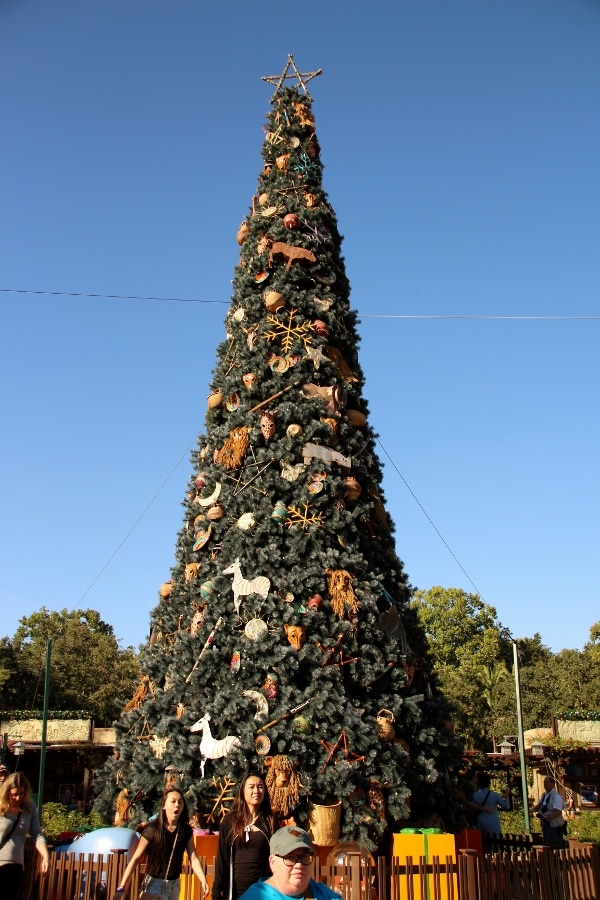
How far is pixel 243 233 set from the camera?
11.2 meters

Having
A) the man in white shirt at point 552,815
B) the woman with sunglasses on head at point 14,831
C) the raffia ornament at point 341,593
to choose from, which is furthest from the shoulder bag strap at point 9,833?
the man in white shirt at point 552,815

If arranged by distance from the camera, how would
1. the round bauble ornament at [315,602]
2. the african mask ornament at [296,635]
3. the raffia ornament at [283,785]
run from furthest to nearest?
the round bauble ornament at [315,602]
the african mask ornament at [296,635]
the raffia ornament at [283,785]

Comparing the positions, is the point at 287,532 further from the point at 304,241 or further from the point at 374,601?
the point at 304,241

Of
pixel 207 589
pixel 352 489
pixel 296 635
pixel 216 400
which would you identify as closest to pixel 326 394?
pixel 352 489

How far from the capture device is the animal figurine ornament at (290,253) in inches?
400

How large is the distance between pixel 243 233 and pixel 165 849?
8.46 metres

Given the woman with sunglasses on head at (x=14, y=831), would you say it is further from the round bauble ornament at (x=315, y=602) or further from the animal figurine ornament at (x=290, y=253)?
the animal figurine ornament at (x=290, y=253)

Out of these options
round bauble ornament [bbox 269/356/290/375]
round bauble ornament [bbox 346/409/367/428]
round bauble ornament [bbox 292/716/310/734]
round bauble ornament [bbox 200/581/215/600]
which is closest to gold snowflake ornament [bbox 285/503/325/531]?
round bauble ornament [bbox 200/581/215/600]

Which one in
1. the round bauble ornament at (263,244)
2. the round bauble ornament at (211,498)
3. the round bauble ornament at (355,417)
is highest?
the round bauble ornament at (263,244)

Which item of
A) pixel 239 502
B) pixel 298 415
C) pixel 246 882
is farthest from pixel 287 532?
pixel 246 882

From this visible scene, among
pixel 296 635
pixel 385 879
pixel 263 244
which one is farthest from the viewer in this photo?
pixel 263 244

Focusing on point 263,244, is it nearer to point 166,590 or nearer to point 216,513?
point 216,513

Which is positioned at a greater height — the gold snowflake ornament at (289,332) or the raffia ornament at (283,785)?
the gold snowflake ornament at (289,332)

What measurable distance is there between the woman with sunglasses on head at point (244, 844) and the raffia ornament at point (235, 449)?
16.0 ft
